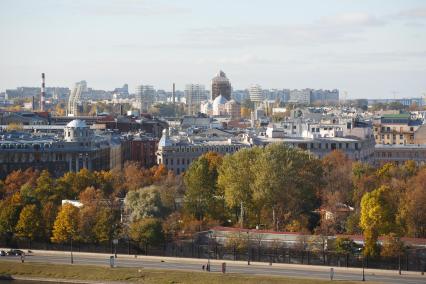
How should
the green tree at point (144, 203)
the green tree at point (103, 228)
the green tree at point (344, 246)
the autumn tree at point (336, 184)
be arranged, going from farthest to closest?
the autumn tree at point (336, 184)
the green tree at point (144, 203)
the green tree at point (103, 228)
the green tree at point (344, 246)

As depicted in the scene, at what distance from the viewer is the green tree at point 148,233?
58.3 meters

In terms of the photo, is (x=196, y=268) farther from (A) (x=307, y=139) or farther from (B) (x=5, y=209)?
(A) (x=307, y=139)

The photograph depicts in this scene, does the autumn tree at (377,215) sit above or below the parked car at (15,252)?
above

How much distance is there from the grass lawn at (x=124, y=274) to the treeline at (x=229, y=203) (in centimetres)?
584

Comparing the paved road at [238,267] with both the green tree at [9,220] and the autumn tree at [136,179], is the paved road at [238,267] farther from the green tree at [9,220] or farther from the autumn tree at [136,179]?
the autumn tree at [136,179]

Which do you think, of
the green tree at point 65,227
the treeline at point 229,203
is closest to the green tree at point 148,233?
the treeline at point 229,203

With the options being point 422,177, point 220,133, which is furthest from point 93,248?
point 220,133

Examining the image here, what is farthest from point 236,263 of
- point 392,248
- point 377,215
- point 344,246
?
point 377,215

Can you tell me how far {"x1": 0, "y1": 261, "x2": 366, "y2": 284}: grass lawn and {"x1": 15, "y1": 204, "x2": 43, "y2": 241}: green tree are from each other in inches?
226

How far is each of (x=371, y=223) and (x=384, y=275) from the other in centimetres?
667

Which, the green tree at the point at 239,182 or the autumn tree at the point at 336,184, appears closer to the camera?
the green tree at the point at 239,182

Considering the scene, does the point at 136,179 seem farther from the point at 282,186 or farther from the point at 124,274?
the point at 124,274

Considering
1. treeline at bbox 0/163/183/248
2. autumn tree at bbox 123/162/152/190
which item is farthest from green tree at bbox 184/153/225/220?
autumn tree at bbox 123/162/152/190

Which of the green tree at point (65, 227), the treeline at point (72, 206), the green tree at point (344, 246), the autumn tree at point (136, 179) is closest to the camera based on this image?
the green tree at point (344, 246)
